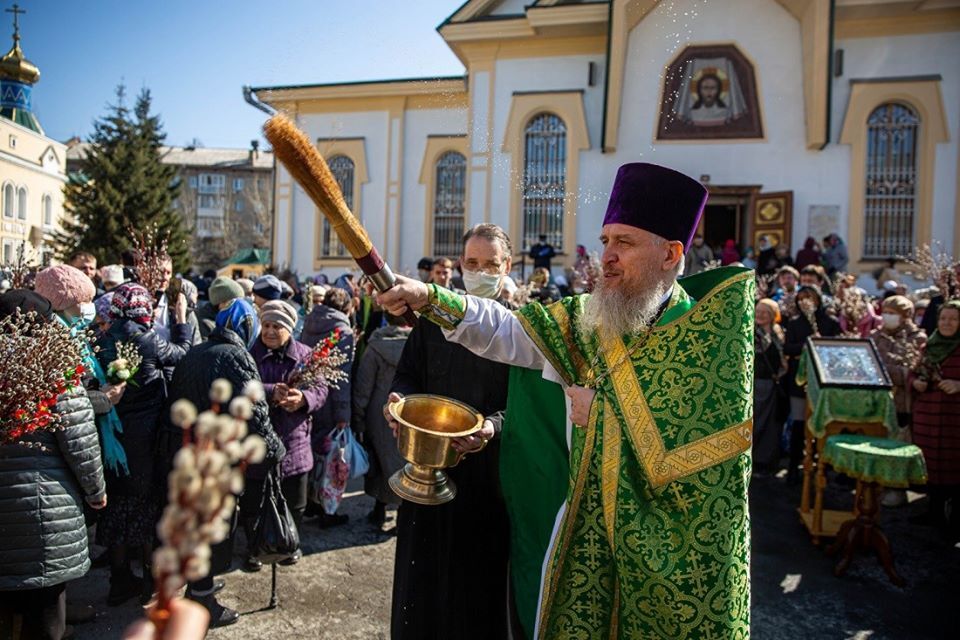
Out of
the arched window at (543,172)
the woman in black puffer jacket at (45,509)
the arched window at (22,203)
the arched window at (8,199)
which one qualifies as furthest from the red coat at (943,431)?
the arched window at (22,203)

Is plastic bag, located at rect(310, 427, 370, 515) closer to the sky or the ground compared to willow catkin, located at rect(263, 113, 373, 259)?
closer to the ground

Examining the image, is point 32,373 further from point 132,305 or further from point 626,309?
point 626,309

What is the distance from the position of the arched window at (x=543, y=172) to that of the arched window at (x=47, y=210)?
105ft

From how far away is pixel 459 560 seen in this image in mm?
2971

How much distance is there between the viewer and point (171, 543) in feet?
2.54

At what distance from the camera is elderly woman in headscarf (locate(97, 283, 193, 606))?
13.8ft

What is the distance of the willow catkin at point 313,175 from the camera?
1.93 m

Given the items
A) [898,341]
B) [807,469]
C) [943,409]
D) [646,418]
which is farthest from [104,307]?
[898,341]

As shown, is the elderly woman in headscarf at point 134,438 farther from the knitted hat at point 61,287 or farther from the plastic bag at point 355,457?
the plastic bag at point 355,457

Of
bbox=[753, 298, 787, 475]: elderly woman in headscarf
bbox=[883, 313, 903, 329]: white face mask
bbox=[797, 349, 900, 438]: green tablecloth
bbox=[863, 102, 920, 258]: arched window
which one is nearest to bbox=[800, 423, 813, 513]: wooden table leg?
bbox=[797, 349, 900, 438]: green tablecloth

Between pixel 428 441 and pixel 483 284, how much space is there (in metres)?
1.09

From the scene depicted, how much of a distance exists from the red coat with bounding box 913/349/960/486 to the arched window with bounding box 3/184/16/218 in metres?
40.6

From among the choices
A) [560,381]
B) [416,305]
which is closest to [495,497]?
[560,381]

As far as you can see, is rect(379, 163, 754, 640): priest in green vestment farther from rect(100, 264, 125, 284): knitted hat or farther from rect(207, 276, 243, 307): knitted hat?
rect(100, 264, 125, 284): knitted hat
